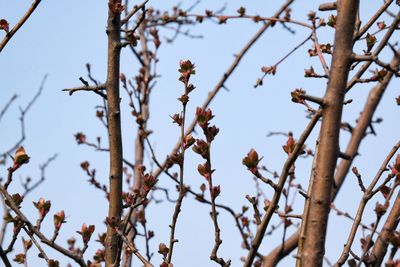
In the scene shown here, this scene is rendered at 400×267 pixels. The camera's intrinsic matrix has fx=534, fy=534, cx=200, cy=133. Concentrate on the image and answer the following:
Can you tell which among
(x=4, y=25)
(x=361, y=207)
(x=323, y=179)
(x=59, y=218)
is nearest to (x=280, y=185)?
(x=323, y=179)

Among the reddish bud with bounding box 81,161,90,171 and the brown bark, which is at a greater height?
the reddish bud with bounding box 81,161,90,171

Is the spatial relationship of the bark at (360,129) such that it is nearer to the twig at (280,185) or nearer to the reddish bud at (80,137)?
the twig at (280,185)

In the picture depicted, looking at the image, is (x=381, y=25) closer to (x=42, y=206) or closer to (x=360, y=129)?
(x=360, y=129)

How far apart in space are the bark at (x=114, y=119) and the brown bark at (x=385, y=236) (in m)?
1.05

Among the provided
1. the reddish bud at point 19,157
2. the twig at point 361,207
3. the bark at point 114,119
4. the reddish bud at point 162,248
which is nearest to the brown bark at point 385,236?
the twig at point 361,207

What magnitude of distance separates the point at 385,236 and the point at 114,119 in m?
1.27

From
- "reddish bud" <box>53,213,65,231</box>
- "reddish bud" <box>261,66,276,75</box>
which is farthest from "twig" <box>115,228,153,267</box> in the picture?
"reddish bud" <box>261,66,276,75</box>

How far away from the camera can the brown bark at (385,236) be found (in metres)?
2.01

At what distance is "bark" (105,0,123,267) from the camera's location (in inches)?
92.7

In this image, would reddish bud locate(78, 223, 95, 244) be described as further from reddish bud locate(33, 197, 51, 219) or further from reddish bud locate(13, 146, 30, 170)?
reddish bud locate(13, 146, 30, 170)

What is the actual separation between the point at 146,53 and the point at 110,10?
4161 millimetres

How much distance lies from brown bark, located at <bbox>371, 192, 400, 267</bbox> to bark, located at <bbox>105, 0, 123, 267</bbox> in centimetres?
105

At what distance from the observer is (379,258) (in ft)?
6.67

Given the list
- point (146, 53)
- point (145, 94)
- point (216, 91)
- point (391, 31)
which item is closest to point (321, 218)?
point (391, 31)
